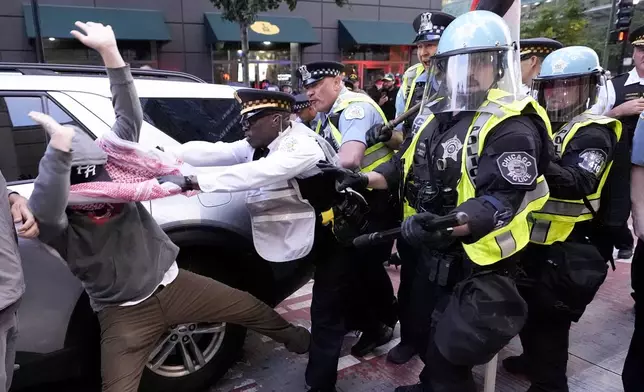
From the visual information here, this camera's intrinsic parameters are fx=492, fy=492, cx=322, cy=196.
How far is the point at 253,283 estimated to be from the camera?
285 centimetres

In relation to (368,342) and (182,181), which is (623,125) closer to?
(368,342)

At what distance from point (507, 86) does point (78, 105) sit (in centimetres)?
204

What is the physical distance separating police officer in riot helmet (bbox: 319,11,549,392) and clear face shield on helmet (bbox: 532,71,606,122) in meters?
0.58

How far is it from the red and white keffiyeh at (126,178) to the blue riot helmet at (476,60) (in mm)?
1244

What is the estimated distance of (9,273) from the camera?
1.61m

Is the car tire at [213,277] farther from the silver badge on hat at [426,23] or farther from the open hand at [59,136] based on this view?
the silver badge on hat at [426,23]

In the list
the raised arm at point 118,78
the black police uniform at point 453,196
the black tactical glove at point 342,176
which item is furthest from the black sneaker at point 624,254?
the raised arm at point 118,78

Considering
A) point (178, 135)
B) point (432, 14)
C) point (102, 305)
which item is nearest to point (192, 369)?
point (102, 305)

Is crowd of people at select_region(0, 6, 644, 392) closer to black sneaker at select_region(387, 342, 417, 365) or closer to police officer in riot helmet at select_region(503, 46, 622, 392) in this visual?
police officer in riot helmet at select_region(503, 46, 622, 392)

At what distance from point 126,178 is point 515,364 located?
2.52 m

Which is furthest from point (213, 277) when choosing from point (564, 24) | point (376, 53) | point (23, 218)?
point (564, 24)

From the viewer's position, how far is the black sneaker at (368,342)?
329 cm

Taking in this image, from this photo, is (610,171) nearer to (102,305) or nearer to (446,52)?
(446,52)

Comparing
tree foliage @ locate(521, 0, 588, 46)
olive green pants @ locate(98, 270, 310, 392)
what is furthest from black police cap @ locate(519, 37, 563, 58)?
tree foliage @ locate(521, 0, 588, 46)
